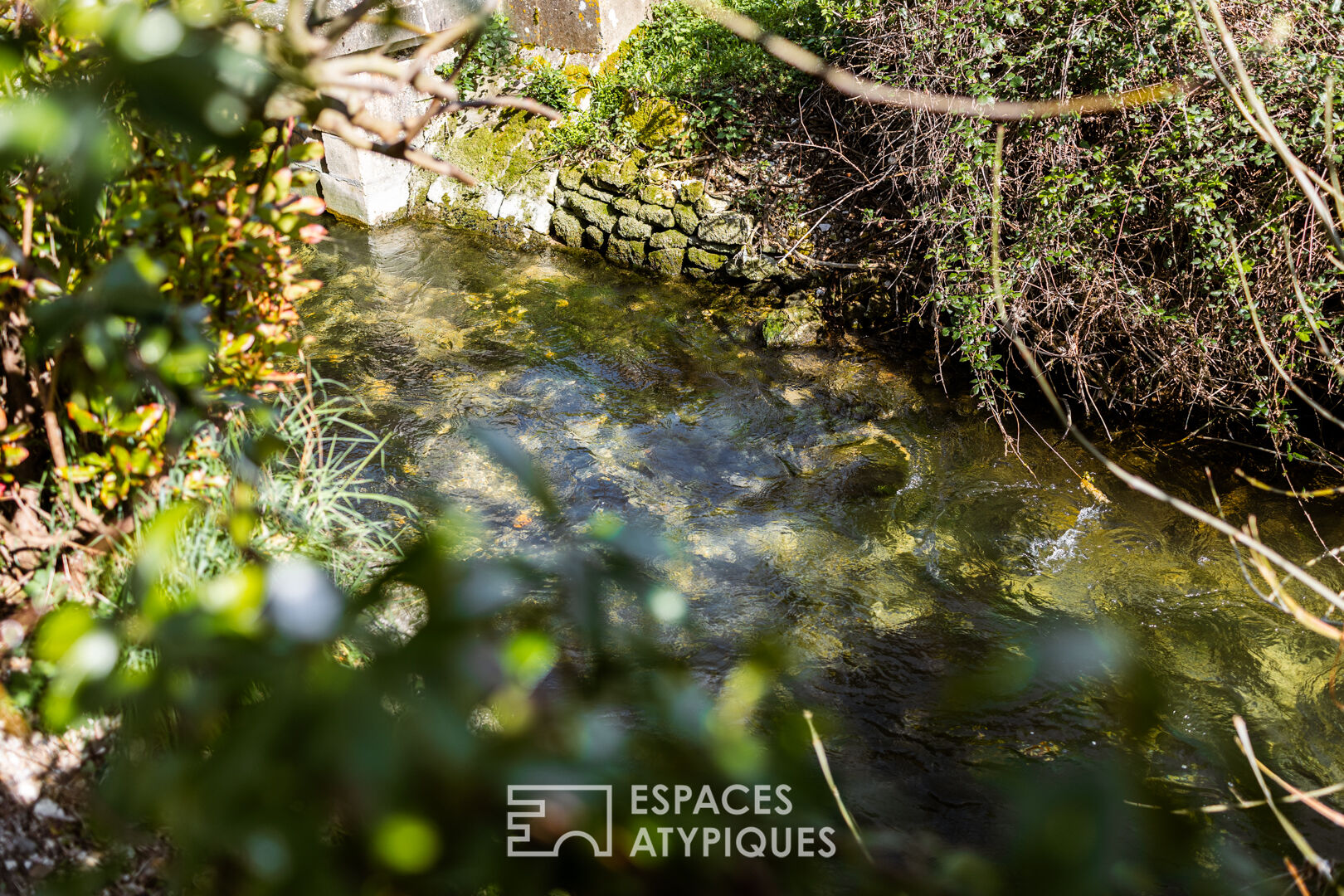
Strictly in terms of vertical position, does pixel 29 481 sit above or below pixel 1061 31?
below

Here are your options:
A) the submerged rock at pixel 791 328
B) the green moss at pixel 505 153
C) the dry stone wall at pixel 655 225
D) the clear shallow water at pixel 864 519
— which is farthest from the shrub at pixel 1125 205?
the green moss at pixel 505 153

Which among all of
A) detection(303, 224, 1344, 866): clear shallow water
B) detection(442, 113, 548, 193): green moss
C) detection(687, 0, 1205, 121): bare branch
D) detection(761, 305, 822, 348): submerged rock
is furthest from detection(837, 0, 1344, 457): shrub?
detection(442, 113, 548, 193): green moss

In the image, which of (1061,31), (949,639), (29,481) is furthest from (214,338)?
(1061,31)

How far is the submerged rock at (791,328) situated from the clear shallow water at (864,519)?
15 cm

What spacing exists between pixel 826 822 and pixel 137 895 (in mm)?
2265

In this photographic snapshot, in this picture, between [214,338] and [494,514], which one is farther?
[494,514]

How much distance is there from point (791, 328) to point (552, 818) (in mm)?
6037

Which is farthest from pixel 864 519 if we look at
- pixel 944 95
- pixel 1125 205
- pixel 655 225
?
pixel 655 225

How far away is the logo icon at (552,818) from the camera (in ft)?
1.76

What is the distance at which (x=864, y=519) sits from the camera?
4.68 meters

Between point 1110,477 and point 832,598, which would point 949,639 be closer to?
point 832,598

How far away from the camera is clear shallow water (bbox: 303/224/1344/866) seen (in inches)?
131

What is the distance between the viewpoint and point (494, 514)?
445 cm

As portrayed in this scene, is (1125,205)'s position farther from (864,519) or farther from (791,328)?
(864,519)
